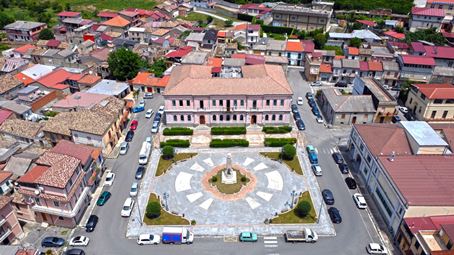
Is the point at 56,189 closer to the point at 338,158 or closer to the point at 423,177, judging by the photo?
the point at 338,158

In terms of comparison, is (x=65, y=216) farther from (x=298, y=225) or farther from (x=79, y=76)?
(x=79, y=76)

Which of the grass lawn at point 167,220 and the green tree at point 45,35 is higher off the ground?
the green tree at point 45,35

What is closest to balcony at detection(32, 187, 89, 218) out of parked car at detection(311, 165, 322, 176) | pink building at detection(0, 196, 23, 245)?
pink building at detection(0, 196, 23, 245)

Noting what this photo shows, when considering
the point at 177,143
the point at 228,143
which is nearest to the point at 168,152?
the point at 177,143

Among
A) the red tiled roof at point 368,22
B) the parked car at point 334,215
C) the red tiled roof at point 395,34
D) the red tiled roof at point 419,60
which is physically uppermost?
the red tiled roof at point 368,22

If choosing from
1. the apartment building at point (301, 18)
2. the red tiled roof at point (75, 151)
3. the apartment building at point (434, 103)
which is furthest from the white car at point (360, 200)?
the apartment building at point (301, 18)

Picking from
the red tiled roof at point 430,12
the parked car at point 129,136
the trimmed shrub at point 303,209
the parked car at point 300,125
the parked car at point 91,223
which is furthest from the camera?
the red tiled roof at point 430,12

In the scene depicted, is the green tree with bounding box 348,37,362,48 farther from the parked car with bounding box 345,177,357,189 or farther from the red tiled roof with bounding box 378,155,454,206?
the parked car with bounding box 345,177,357,189

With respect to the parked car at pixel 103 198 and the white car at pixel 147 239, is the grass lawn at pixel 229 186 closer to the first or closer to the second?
the white car at pixel 147 239
